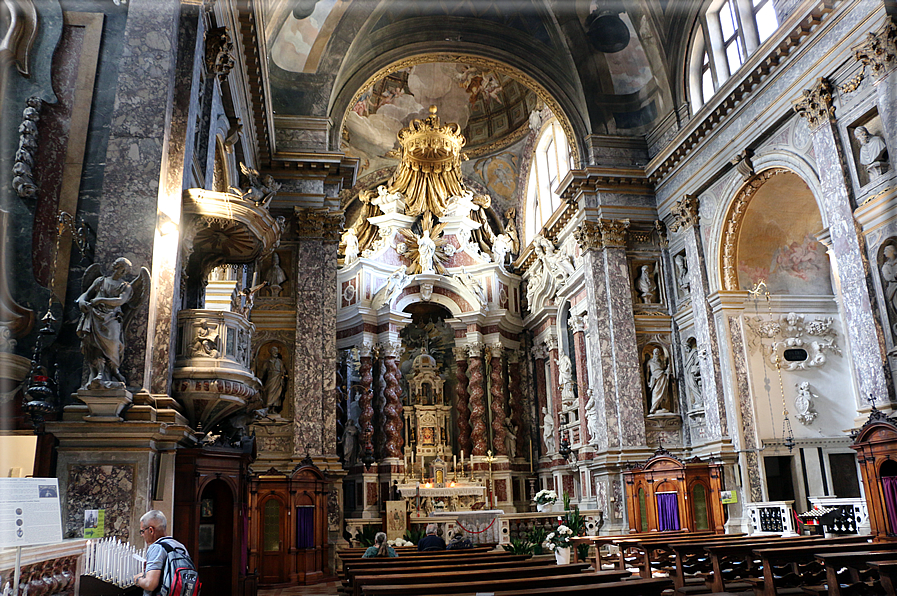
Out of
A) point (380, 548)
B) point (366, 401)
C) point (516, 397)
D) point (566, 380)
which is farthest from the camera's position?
point (516, 397)

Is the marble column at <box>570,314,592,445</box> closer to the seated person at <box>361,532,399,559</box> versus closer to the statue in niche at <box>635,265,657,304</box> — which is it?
the statue in niche at <box>635,265,657,304</box>

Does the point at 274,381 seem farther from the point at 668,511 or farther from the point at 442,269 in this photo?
the point at 442,269

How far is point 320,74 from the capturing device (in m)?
17.1

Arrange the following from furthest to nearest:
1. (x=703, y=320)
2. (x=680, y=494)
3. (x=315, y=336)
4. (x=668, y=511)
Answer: (x=315, y=336) < (x=703, y=320) < (x=668, y=511) < (x=680, y=494)

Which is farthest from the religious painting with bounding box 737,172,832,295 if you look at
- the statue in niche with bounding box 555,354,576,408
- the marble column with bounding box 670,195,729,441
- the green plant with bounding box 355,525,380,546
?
the green plant with bounding box 355,525,380,546

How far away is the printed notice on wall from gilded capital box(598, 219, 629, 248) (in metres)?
14.9

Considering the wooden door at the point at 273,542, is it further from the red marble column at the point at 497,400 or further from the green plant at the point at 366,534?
the red marble column at the point at 497,400

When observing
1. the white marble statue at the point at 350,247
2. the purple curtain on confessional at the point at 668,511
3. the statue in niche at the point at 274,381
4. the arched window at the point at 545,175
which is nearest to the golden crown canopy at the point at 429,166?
the white marble statue at the point at 350,247

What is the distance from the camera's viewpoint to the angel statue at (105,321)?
6.32 metres

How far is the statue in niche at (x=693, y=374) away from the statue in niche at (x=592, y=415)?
225 cm

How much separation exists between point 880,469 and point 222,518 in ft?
28.6

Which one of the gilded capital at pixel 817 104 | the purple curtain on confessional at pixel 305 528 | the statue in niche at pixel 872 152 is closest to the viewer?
the statue in niche at pixel 872 152

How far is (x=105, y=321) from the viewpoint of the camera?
6375 millimetres

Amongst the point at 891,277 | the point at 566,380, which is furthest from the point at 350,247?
the point at 891,277
